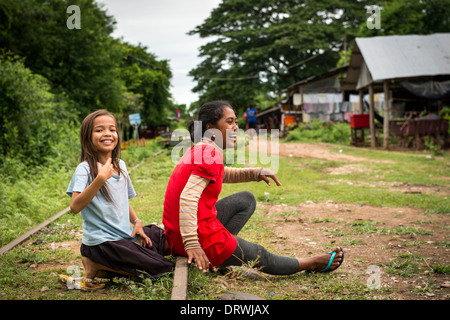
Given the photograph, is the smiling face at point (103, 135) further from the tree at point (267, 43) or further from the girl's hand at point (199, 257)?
the tree at point (267, 43)

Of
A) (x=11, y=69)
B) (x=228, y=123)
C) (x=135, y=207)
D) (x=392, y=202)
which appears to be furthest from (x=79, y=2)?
(x=228, y=123)

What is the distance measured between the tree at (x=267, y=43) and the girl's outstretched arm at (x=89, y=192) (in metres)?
32.7

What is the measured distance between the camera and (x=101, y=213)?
316 centimetres

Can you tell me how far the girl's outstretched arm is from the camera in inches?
113

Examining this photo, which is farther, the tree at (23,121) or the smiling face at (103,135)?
the tree at (23,121)

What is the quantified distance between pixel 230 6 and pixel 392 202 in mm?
34917

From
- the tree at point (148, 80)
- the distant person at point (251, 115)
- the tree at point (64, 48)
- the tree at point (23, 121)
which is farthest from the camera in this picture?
the tree at point (148, 80)

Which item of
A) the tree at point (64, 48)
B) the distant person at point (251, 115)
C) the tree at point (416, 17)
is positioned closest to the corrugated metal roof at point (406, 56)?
the distant person at point (251, 115)

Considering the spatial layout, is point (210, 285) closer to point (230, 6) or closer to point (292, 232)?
point (292, 232)

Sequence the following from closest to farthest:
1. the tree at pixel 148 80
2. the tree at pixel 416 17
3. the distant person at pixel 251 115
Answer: the distant person at pixel 251 115 < the tree at pixel 416 17 < the tree at pixel 148 80

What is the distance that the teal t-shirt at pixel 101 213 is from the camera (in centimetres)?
305

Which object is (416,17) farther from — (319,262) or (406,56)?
(319,262)

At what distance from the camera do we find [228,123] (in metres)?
3.34

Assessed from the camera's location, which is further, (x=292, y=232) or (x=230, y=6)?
(x=230, y=6)
